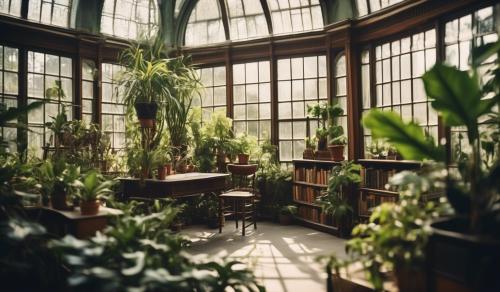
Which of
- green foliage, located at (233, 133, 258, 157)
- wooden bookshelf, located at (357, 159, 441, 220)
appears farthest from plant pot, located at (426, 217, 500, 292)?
green foliage, located at (233, 133, 258, 157)

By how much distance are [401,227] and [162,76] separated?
369 centimetres

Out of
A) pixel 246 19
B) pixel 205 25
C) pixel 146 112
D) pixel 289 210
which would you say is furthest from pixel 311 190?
pixel 205 25

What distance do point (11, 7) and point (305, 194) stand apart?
5.33 meters

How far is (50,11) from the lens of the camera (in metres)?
6.43

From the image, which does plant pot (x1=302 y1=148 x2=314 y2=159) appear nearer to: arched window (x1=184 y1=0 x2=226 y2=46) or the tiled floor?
the tiled floor

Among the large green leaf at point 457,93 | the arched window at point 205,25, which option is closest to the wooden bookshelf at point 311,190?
the arched window at point 205,25

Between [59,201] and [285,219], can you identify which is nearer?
[59,201]

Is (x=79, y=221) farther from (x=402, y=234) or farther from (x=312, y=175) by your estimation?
(x=312, y=175)

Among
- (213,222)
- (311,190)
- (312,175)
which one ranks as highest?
(312,175)

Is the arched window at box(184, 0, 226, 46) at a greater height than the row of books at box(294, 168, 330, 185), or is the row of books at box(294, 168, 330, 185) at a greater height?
the arched window at box(184, 0, 226, 46)

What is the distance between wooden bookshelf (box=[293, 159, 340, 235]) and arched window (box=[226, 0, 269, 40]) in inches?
100

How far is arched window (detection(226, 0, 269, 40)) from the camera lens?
713 cm

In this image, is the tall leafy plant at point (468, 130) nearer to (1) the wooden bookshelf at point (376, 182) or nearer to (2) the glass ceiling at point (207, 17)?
(1) the wooden bookshelf at point (376, 182)

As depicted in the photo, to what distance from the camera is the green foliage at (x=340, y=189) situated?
5152mm
